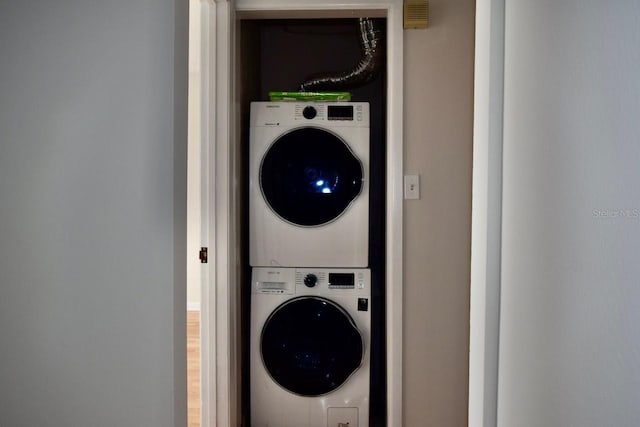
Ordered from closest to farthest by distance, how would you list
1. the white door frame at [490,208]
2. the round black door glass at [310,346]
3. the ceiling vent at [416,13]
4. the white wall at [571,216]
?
the white wall at [571,216], the white door frame at [490,208], the ceiling vent at [416,13], the round black door glass at [310,346]

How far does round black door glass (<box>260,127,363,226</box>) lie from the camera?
2232 mm

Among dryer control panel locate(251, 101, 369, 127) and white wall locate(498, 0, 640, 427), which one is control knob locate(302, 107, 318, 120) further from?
white wall locate(498, 0, 640, 427)

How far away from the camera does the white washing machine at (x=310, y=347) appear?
7.25ft

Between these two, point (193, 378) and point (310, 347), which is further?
point (193, 378)

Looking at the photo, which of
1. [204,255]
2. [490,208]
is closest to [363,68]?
[204,255]

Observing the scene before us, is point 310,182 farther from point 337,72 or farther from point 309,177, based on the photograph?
point 337,72

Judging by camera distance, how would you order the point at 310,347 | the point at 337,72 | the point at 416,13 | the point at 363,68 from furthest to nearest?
the point at 337,72 < the point at 363,68 < the point at 310,347 < the point at 416,13

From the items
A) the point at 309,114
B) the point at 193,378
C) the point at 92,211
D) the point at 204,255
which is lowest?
the point at 193,378

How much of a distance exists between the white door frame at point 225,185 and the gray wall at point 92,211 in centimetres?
110

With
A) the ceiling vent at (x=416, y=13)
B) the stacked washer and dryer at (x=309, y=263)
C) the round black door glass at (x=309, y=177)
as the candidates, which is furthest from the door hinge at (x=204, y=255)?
the ceiling vent at (x=416, y=13)

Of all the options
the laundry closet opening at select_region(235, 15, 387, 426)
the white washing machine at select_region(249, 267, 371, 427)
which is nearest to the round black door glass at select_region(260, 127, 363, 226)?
the white washing machine at select_region(249, 267, 371, 427)

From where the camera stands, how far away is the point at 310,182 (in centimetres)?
225

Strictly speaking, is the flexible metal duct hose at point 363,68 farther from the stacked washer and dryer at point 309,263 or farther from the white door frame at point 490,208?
the white door frame at point 490,208

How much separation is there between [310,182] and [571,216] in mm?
1670
